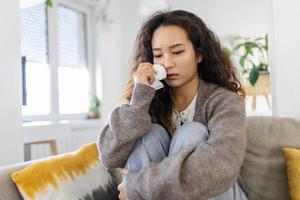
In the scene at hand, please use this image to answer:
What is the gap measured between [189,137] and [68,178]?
451mm

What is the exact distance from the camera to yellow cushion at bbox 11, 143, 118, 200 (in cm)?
101

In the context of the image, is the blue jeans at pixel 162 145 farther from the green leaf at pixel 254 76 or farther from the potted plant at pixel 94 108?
the potted plant at pixel 94 108

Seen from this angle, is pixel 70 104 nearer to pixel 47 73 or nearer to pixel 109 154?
pixel 47 73

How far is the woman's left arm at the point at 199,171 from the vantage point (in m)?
0.80

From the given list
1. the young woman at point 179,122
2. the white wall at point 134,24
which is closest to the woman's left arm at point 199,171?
the young woman at point 179,122

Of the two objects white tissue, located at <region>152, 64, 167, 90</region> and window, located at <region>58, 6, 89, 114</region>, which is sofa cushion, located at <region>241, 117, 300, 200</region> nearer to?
white tissue, located at <region>152, 64, 167, 90</region>

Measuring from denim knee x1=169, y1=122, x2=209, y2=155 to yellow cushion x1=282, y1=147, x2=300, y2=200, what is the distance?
0.34m

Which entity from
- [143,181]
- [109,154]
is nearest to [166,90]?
[109,154]

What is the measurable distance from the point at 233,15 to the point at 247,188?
2.12m

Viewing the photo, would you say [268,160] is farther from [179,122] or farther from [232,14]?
[232,14]

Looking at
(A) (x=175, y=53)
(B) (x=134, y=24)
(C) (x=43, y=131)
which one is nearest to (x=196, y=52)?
(A) (x=175, y=53)

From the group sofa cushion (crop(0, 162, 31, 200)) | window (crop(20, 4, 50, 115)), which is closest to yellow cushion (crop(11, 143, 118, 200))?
sofa cushion (crop(0, 162, 31, 200))

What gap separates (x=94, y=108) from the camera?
124 inches

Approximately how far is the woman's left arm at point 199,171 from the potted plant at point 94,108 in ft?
7.52
